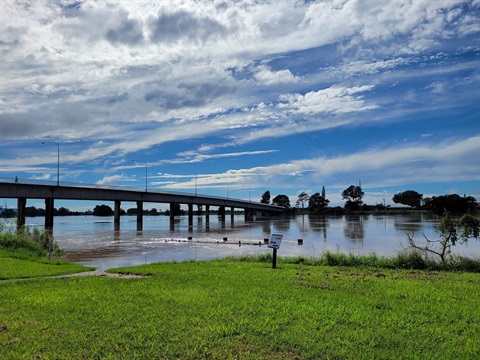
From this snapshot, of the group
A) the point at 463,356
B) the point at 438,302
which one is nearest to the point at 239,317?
the point at 463,356

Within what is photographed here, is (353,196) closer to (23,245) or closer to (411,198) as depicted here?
(411,198)

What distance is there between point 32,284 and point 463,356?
39.6 feet

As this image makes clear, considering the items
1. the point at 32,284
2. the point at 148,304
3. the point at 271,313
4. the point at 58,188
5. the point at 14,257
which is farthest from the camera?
the point at 58,188

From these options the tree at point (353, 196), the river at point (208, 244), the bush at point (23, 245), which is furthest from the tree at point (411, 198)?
the bush at point (23, 245)

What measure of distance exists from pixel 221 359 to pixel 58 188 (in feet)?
215

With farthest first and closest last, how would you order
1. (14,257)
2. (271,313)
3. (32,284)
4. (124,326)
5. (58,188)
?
(58,188), (14,257), (32,284), (271,313), (124,326)

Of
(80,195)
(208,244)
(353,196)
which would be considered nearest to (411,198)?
(353,196)

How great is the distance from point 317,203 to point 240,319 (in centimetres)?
19079

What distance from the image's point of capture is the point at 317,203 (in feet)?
639

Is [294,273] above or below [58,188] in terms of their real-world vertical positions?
below

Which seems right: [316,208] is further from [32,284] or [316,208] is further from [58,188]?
[32,284]

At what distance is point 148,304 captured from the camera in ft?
31.0

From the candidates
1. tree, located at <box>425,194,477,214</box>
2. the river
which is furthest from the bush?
tree, located at <box>425,194,477,214</box>

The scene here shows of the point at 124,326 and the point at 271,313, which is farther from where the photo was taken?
the point at 271,313
